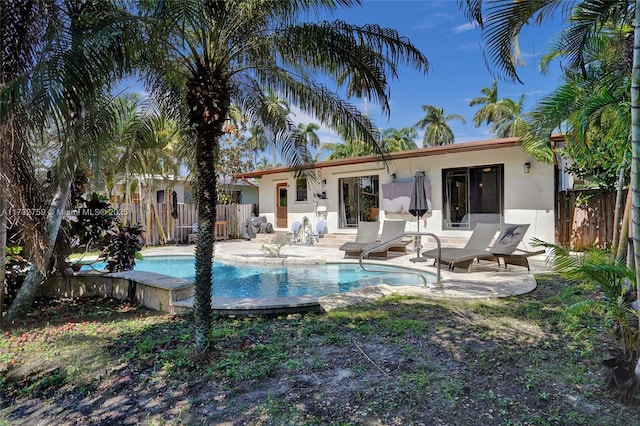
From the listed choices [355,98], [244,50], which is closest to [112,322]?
[244,50]

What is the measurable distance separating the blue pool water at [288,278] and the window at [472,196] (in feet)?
15.4

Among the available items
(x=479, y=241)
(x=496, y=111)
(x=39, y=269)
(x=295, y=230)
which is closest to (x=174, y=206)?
(x=295, y=230)

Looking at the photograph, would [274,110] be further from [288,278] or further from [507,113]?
[507,113]

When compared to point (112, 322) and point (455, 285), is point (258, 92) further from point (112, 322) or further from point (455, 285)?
point (455, 285)

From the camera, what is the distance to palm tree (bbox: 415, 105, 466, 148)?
4019 centimetres

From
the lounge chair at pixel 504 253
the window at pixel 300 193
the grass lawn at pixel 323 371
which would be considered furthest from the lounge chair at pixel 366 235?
the grass lawn at pixel 323 371

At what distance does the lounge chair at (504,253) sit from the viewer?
8930 mm

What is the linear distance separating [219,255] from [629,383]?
12.5 metres

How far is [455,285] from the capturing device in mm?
7566

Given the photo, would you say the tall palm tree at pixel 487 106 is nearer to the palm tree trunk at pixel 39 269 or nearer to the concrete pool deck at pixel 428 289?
the concrete pool deck at pixel 428 289

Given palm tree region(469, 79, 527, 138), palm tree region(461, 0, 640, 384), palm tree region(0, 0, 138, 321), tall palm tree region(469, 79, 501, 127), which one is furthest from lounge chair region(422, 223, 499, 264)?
tall palm tree region(469, 79, 501, 127)

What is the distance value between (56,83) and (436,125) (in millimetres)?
41235

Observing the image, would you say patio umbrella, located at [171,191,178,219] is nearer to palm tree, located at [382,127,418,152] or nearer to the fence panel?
the fence panel

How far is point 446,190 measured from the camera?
1402 centimetres
